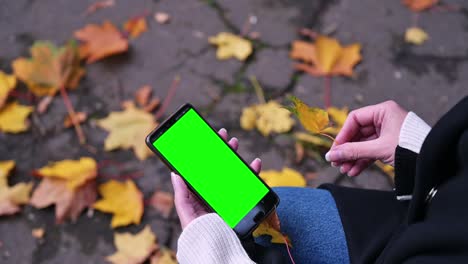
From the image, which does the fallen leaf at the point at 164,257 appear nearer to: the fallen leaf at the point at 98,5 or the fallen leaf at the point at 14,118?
the fallen leaf at the point at 14,118

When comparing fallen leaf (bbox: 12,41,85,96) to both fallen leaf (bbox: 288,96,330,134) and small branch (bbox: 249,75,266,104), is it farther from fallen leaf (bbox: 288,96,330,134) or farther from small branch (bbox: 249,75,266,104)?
fallen leaf (bbox: 288,96,330,134)

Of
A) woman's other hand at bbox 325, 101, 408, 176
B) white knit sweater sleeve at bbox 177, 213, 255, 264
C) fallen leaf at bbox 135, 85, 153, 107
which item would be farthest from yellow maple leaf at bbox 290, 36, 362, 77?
white knit sweater sleeve at bbox 177, 213, 255, 264

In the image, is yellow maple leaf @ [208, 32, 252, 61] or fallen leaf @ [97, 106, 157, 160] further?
yellow maple leaf @ [208, 32, 252, 61]

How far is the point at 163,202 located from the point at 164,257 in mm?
177

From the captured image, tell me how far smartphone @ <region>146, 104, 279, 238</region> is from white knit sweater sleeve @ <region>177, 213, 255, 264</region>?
0.41 ft

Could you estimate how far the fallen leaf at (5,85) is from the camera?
5.21 feet

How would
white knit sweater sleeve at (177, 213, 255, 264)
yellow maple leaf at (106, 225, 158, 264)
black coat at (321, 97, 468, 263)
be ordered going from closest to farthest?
black coat at (321, 97, 468, 263)
white knit sweater sleeve at (177, 213, 255, 264)
yellow maple leaf at (106, 225, 158, 264)

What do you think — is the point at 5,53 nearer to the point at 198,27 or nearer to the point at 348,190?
the point at 198,27

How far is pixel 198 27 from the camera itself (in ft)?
6.03

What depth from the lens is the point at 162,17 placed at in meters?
1.86

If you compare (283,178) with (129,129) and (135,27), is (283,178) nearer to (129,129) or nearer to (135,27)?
(129,129)

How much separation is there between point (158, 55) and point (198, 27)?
0.64 ft

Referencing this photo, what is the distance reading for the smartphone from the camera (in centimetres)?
104

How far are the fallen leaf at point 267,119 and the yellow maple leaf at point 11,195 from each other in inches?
28.0
